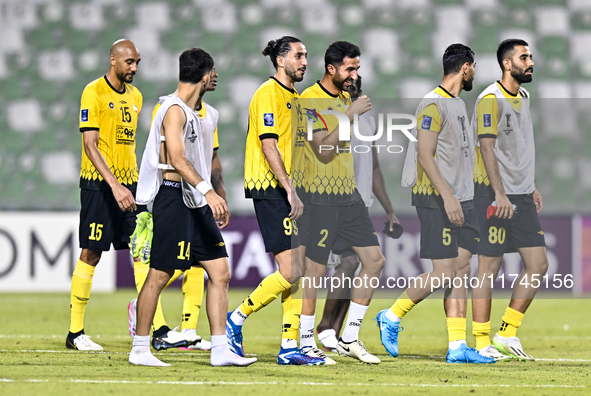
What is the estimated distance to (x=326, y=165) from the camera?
19.3 feet

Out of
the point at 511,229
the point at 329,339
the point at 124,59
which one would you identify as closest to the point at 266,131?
the point at 124,59

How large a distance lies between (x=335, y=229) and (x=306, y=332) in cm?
75

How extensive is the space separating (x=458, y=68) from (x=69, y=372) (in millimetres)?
3407

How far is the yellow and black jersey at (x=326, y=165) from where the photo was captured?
577cm

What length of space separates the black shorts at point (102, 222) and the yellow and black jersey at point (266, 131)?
1.33m

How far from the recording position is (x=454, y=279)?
604cm

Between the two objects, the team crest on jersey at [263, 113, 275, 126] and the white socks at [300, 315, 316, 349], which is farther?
the white socks at [300, 315, 316, 349]

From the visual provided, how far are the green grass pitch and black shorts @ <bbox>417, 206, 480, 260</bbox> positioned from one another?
0.78 metres

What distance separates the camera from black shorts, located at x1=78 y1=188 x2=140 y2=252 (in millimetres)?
6414

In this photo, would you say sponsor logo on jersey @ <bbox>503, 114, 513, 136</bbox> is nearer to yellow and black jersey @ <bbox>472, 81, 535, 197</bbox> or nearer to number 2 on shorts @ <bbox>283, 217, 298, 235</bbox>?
yellow and black jersey @ <bbox>472, 81, 535, 197</bbox>

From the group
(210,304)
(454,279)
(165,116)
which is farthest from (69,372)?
(454,279)

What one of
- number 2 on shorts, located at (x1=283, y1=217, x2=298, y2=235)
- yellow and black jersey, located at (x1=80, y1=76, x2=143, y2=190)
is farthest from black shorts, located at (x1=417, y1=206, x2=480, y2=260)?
yellow and black jersey, located at (x1=80, y1=76, x2=143, y2=190)

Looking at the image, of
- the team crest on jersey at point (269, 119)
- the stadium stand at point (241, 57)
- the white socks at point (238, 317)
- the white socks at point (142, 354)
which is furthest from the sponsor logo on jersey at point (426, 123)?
the stadium stand at point (241, 57)

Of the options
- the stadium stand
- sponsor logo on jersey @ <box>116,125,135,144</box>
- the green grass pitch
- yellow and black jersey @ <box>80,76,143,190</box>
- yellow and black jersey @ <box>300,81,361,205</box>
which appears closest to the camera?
the green grass pitch
